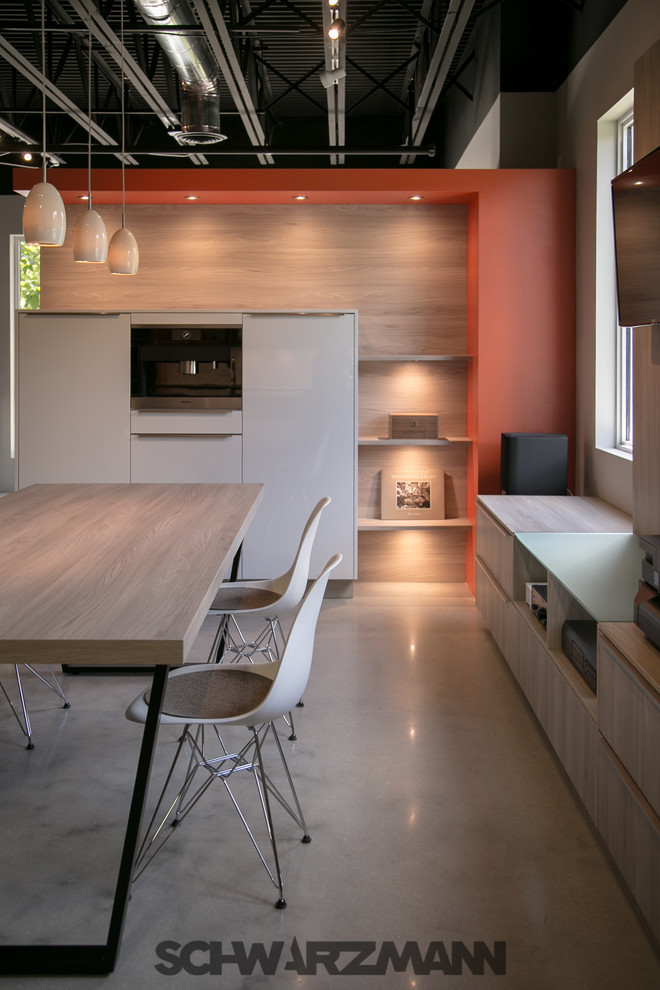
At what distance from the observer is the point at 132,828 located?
224 cm

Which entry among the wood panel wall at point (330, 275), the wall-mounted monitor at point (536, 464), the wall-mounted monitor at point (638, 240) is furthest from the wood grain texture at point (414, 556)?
the wall-mounted monitor at point (638, 240)

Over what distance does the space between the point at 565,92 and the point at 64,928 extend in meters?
5.56

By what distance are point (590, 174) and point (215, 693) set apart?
417 cm

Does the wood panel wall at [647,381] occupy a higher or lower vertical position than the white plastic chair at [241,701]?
higher

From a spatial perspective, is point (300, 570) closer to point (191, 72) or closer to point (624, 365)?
point (624, 365)

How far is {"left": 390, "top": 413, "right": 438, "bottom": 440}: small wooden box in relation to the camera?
6406 mm

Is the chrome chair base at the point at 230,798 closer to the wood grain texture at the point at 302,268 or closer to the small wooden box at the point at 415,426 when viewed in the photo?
the small wooden box at the point at 415,426

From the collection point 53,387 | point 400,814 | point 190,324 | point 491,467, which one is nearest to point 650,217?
point 400,814

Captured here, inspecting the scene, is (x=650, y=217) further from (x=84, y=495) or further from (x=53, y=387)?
(x=53, y=387)

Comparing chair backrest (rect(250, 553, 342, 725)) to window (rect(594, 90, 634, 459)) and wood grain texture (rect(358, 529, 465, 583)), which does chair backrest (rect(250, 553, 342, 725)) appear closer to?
window (rect(594, 90, 634, 459))

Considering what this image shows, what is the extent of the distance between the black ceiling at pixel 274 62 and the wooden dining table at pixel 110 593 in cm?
186

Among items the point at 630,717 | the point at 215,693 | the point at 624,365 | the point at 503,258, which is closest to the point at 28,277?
the point at 503,258

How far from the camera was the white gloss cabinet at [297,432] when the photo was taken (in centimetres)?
595

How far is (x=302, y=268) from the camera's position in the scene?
646cm
